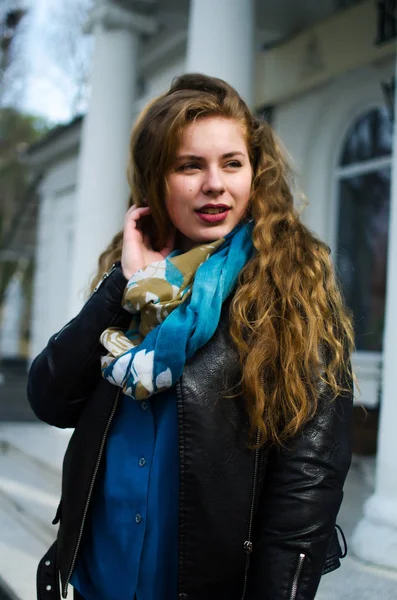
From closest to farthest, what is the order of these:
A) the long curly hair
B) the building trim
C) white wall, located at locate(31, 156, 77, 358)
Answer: the long curly hair, the building trim, white wall, located at locate(31, 156, 77, 358)

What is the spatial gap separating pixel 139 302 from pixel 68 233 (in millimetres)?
10601

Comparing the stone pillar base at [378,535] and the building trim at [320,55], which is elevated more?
the building trim at [320,55]

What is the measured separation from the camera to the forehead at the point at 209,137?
160cm

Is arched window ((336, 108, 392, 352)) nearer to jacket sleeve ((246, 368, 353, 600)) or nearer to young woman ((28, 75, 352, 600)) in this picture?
young woman ((28, 75, 352, 600))

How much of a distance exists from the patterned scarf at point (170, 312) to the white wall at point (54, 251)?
10064 mm

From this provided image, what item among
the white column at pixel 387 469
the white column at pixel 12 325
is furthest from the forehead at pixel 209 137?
the white column at pixel 12 325

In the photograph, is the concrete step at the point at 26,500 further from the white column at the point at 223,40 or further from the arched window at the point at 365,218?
the arched window at the point at 365,218

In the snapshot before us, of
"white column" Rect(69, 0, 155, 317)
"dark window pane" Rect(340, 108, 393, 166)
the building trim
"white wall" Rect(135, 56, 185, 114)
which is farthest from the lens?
"white wall" Rect(135, 56, 185, 114)

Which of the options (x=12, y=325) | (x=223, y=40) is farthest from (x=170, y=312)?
(x=12, y=325)

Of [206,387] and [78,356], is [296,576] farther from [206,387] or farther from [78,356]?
[78,356]

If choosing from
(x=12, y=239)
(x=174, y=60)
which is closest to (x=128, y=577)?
(x=174, y=60)

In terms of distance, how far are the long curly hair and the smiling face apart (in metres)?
0.03

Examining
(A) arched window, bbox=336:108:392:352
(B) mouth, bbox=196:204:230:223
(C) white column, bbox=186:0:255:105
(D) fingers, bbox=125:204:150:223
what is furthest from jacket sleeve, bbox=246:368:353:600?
(A) arched window, bbox=336:108:392:352

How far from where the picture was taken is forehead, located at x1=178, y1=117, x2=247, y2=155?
160 centimetres
